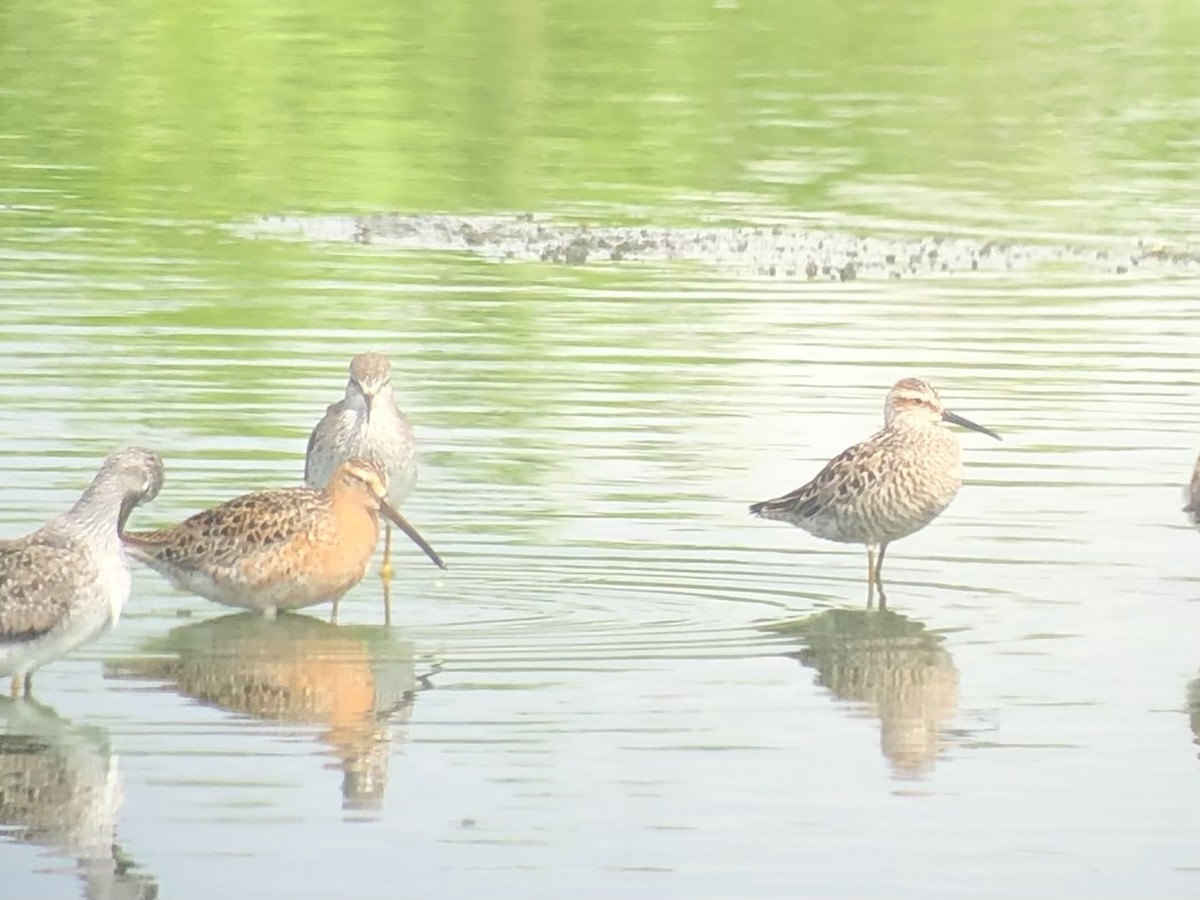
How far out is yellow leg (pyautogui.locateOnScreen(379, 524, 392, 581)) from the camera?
13.9 meters

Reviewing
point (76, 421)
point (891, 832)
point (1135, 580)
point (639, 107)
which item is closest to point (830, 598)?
point (1135, 580)

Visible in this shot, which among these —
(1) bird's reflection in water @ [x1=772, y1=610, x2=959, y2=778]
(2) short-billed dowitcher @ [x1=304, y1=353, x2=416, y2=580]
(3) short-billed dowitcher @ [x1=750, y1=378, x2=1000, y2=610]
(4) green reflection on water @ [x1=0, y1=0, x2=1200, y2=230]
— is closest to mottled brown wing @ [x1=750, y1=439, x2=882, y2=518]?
(3) short-billed dowitcher @ [x1=750, y1=378, x2=1000, y2=610]

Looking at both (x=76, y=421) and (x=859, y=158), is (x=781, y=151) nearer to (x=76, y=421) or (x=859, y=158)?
(x=859, y=158)

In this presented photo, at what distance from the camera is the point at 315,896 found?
8.89m

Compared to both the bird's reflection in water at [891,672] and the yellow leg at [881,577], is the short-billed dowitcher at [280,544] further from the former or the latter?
the yellow leg at [881,577]

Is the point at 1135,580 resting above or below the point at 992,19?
above

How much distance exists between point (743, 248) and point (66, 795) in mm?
15256

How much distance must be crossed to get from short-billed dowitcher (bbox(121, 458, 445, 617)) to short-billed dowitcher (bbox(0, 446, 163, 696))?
4.56ft

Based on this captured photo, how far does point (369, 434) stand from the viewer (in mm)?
14648

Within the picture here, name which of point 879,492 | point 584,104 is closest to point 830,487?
point 879,492

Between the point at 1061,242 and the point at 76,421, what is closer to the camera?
the point at 76,421

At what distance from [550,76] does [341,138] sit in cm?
707

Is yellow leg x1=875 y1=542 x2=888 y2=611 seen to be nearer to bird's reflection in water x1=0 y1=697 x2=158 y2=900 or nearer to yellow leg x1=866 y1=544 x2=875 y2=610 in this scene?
yellow leg x1=866 y1=544 x2=875 y2=610

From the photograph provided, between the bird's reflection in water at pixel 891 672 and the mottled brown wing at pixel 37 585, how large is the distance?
284 cm
